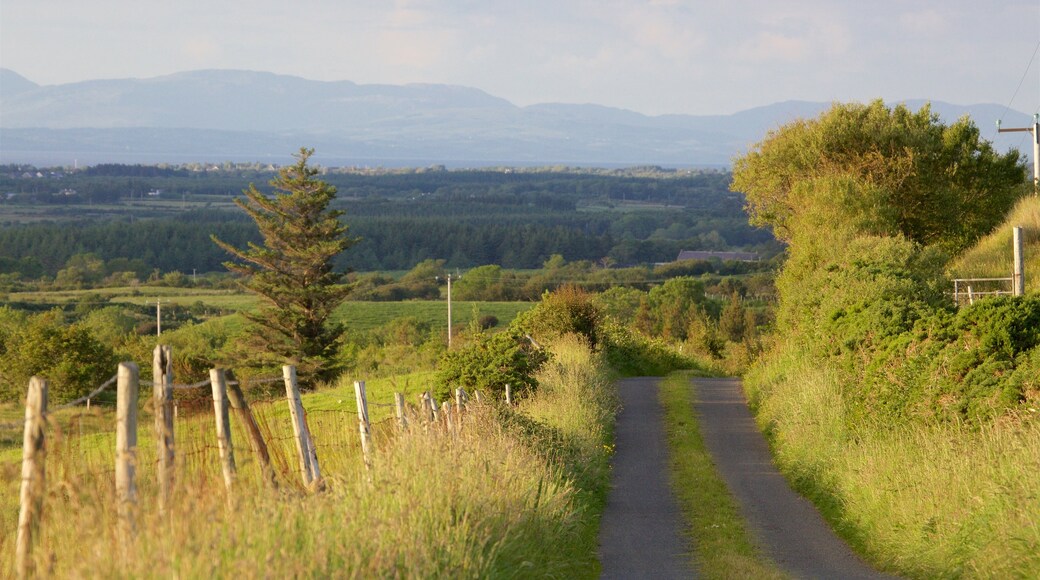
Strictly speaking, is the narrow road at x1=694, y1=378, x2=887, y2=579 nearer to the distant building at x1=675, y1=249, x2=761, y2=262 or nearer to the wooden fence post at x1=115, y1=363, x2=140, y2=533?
the wooden fence post at x1=115, y1=363, x2=140, y2=533

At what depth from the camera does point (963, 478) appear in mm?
10969

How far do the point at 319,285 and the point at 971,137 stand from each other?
109 ft

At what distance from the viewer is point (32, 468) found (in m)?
5.32

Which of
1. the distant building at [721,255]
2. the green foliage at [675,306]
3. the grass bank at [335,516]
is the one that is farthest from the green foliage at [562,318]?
the distant building at [721,255]

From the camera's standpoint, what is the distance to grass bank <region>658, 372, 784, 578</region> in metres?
11.0

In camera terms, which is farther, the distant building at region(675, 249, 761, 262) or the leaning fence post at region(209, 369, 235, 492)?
the distant building at region(675, 249, 761, 262)

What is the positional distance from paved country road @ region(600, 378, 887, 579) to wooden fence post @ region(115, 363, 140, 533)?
5.95m

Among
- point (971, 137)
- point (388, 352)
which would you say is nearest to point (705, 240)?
point (388, 352)

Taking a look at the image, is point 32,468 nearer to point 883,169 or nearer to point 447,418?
point 447,418

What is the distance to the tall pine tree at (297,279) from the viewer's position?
58.8m

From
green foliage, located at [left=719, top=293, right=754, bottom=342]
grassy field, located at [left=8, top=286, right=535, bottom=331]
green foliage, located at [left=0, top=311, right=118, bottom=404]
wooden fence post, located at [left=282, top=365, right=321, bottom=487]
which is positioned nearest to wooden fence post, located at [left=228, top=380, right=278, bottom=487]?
wooden fence post, located at [left=282, top=365, right=321, bottom=487]

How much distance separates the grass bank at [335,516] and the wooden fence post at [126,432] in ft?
0.31

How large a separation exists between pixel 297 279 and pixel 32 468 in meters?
55.3

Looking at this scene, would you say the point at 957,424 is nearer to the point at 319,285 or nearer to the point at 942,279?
the point at 942,279
